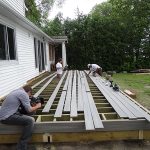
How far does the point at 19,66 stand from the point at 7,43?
5.64ft

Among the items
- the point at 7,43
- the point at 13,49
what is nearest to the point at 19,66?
the point at 13,49

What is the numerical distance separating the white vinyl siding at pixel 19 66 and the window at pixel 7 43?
0.59 feet

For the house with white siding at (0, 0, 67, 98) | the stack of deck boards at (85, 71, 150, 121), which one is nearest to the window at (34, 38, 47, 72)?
the house with white siding at (0, 0, 67, 98)

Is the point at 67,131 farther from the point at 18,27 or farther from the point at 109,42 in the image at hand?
the point at 109,42

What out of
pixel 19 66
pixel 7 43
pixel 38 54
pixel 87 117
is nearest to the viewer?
pixel 87 117

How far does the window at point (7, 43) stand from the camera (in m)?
8.94

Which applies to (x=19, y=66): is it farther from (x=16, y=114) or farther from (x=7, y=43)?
(x=16, y=114)

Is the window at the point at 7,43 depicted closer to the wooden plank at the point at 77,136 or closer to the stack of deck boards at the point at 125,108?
the stack of deck boards at the point at 125,108

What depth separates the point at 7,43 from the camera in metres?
9.45

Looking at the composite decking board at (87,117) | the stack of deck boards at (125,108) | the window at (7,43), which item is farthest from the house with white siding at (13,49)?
the stack of deck boards at (125,108)

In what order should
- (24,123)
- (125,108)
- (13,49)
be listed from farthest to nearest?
1. (13,49)
2. (125,108)
3. (24,123)

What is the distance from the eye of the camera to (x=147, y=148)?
533cm

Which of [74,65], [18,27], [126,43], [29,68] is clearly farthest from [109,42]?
[18,27]

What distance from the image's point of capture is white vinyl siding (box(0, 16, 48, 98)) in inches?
346
